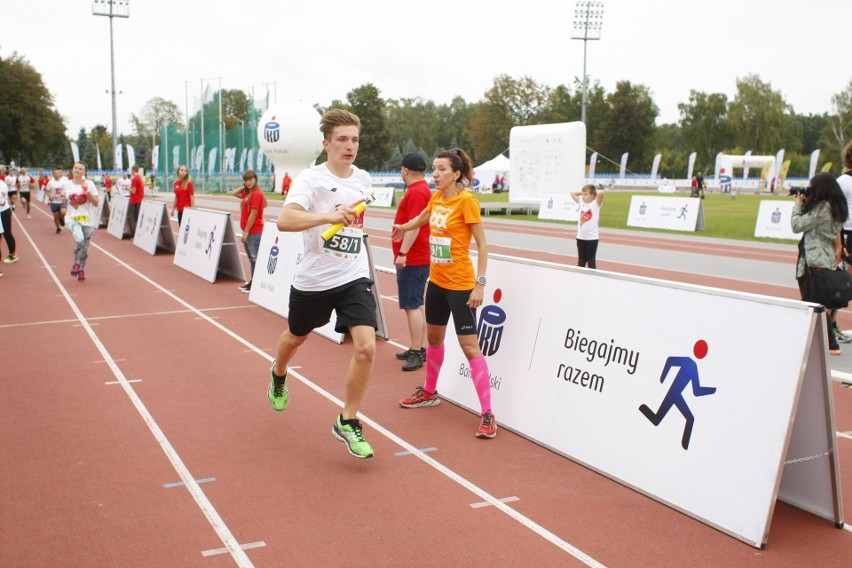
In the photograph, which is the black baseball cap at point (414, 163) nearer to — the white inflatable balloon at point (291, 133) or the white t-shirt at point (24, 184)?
the white inflatable balloon at point (291, 133)

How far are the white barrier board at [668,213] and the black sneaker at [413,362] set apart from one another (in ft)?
66.5

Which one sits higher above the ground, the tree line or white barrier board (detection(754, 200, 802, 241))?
the tree line

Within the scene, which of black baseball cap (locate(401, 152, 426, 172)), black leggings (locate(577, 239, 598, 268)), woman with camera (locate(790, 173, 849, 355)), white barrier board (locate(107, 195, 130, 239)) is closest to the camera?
black baseball cap (locate(401, 152, 426, 172))

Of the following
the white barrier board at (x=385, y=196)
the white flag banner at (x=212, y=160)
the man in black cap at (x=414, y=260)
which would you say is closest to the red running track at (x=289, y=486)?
the man in black cap at (x=414, y=260)

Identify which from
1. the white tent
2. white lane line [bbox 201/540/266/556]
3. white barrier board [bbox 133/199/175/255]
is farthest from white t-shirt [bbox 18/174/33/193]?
the white tent

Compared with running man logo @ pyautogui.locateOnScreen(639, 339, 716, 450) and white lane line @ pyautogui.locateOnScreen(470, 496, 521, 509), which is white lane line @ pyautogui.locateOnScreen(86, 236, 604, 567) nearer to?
white lane line @ pyautogui.locateOnScreen(470, 496, 521, 509)

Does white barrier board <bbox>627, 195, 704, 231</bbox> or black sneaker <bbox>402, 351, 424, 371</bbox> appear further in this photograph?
white barrier board <bbox>627, 195, 704, 231</bbox>

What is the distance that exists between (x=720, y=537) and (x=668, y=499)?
430mm

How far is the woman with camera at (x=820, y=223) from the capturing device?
7.92m

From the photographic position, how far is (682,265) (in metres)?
16.7

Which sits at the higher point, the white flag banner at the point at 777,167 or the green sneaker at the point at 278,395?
the white flag banner at the point at 777,167

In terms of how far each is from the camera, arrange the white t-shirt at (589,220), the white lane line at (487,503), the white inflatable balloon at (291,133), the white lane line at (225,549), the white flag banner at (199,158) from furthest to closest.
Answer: the white flag banner at (199,158) → the white inflatable balloon at (291,133) → the white t-shirt at (589,220) → the white lane line at (487,503) → the white lane line at (225,549)

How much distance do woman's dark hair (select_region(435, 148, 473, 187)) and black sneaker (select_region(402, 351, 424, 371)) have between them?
7.92 feet

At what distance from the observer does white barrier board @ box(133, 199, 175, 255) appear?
19.2 metres
